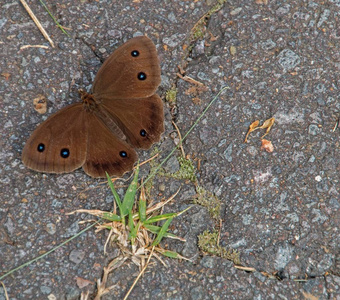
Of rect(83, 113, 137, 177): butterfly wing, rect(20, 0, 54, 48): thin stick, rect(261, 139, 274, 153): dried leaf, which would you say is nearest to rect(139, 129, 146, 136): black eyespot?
rect(83, 113, 137, 177): butterfly wing

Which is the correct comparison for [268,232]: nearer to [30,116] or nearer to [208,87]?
[208,87]

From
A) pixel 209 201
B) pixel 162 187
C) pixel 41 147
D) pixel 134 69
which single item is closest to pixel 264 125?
pixel 209 201

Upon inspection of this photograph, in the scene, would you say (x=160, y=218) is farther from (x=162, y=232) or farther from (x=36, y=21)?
(x=36, y=21)

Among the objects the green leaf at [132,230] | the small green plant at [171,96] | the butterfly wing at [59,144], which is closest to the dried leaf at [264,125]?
the small green plant at [171,96]

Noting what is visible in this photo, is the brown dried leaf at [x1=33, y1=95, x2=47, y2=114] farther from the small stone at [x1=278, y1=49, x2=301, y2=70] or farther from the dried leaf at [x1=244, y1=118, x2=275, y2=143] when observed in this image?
the small stone at [x1=278, y1=49, x2=301, y2=70]

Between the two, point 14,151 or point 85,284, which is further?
point 14,151

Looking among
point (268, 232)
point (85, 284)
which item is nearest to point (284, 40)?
point (268, 232)
